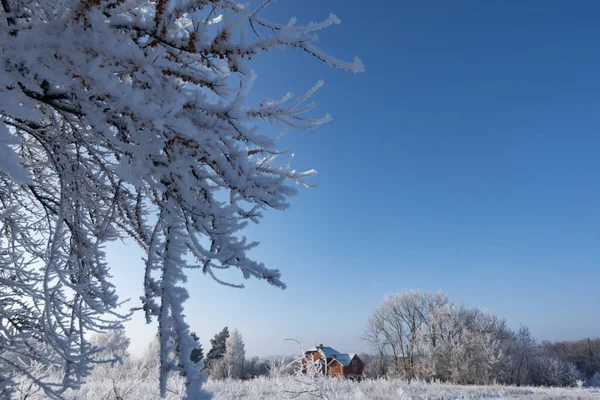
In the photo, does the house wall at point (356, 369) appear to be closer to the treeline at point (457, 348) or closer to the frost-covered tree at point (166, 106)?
the treeline at point (457, 348)

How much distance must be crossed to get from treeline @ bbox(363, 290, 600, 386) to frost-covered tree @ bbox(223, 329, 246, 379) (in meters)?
17.6

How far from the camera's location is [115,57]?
1084mm

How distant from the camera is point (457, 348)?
27266 mm

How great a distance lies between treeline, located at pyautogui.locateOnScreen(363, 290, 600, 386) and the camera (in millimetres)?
26641

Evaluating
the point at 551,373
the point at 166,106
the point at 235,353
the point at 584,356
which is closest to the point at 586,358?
the point at 584,356

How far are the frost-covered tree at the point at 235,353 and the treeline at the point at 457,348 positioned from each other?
695 inches

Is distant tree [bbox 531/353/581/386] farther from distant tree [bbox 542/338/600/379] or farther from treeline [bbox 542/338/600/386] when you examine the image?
distant tree [bbox 542/338/600/379]

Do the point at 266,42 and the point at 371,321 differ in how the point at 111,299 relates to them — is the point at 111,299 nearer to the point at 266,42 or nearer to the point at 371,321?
the point at 266,42

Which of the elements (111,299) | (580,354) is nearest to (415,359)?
(580,354)

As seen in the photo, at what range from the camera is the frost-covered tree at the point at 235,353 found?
135 feet

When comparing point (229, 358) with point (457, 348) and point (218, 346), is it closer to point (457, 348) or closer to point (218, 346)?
point (218, 346)

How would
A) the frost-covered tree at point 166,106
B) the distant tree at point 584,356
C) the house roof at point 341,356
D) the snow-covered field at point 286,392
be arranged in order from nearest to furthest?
the frost-covered tree at point 166,106, the snow-covered field at point 286,392, the distant tree at point 584,356, the house roof at point 341,356

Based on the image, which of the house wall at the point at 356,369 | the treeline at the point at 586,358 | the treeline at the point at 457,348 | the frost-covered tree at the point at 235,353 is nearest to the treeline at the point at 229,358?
the frost-covered tree at the point at 235,353

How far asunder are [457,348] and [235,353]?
27.6 metres
